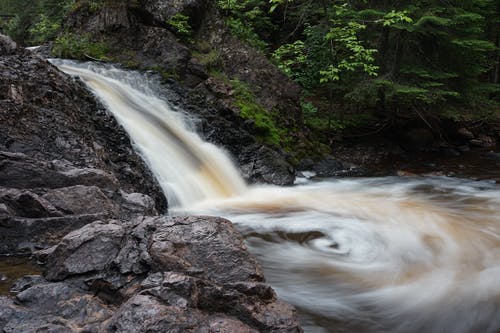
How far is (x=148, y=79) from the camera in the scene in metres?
10.3

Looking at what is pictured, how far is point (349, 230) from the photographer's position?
6.48 m

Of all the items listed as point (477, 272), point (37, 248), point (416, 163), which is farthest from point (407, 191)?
point (37, 248)

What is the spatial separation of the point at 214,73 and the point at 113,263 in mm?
8602

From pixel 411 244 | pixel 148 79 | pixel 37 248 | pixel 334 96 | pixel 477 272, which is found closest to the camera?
pixel 37 248

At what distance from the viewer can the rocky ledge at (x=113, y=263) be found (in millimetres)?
2500

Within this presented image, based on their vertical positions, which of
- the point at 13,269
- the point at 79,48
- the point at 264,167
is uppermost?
the point at 79,48

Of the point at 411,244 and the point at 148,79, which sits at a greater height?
the point at 148,79

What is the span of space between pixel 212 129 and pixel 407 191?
436cm

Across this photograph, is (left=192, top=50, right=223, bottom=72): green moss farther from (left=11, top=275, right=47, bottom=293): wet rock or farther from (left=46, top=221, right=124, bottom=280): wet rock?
(left=11, top=275, right=47, bottom=293): wet rock

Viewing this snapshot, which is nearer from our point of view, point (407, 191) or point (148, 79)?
point (407, 191)

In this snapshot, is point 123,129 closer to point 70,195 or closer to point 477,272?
point 70,195

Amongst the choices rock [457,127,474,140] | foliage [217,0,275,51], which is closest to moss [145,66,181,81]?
foliage [217,0,275,51]

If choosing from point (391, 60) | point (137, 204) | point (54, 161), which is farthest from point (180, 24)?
point (137, 204)

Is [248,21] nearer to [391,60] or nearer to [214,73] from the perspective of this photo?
[214,73]
